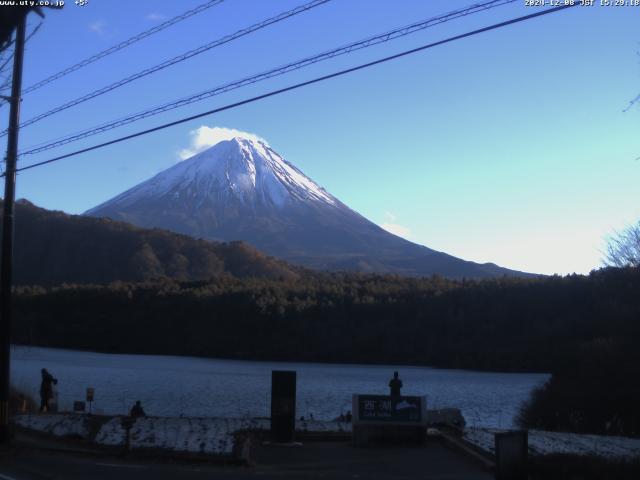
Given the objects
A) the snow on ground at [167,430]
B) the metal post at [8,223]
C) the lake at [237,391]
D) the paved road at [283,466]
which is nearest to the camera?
the paved road at [283,466]

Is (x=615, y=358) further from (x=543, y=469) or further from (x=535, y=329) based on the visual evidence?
(x=535, y=329)

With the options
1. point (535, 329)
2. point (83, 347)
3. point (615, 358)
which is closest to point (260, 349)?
A: point (83, 347)

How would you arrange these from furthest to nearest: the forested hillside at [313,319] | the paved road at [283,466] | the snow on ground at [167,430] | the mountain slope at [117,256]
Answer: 1. the mountain slope at [117,256]
2. the forested hillside at [313,319]
3. the snow on ground at [167,430]
4. the paved road at [283,466]

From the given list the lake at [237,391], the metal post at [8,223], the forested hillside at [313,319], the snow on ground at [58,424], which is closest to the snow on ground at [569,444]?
the snow on ground at [58,424]

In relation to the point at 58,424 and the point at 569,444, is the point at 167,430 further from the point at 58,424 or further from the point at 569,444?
the point at 569,444

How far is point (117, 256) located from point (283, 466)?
138m

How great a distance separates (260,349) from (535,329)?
3270 cm

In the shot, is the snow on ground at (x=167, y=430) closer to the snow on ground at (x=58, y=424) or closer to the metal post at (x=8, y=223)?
the snow on ground at (x=58, y=424)

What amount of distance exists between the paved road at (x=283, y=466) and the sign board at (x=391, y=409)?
654 millimetres

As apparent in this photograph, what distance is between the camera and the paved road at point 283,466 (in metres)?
13.4

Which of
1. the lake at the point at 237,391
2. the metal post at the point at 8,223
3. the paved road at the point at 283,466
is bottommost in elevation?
the lake at the point at 237,391

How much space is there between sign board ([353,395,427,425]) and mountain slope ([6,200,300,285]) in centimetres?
12397

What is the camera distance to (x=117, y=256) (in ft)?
486

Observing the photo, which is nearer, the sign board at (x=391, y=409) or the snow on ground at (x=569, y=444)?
the snow on ground at (x=569, y=444)
